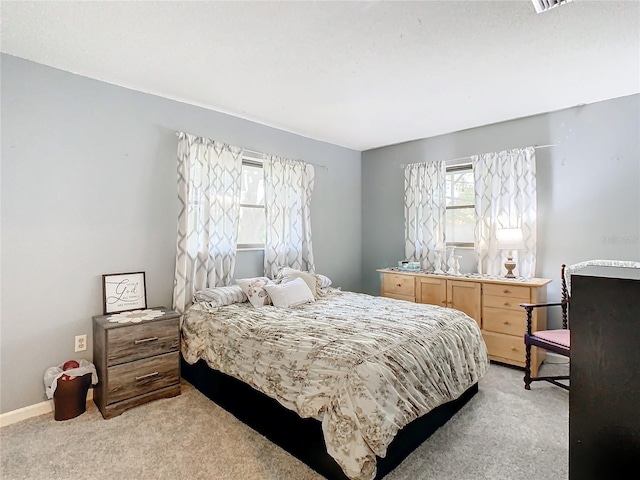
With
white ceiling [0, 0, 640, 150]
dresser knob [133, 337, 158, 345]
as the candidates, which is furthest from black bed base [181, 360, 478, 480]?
white ceiling [0, 0, 640, 150]

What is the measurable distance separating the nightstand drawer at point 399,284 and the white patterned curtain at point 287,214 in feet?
3.16

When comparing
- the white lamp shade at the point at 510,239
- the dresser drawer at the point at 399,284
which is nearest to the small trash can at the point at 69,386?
the dresser drawer at the point at 399,284

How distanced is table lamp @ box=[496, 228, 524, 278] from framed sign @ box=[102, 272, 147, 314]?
3.48 meters

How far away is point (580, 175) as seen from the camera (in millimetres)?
3240

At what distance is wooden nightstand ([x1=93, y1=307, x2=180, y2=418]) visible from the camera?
232cm

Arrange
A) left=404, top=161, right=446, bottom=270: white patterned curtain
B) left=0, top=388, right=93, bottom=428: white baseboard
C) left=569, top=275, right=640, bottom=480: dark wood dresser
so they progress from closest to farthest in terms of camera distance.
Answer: left=569, top=275, right=640, bottom=480: dark wood dresser, left=0, top=388, right=93, bottom=428: white baseboard, left=404, top=161, right=446, bottom=270: white patterned curtain

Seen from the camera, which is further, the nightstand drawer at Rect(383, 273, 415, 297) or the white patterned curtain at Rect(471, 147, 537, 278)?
the nightstand drawer at Rect(383, 273, 415, 297)

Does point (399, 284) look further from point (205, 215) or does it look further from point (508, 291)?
point (205, 215)

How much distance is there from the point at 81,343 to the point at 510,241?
156 inches

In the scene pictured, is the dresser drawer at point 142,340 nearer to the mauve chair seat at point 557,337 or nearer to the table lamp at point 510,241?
the mauve chair seat at point 557,337

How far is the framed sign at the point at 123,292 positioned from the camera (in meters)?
2.64

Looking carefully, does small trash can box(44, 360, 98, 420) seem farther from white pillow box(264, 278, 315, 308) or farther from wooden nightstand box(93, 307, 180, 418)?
white pillow box(264, 278, 315, 308)

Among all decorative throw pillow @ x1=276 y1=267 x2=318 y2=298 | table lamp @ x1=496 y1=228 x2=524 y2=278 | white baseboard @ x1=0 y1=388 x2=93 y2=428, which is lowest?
white baseboard @ x1=0 y1=388 x2=93 y2=428

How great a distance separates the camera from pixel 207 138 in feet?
10.7
